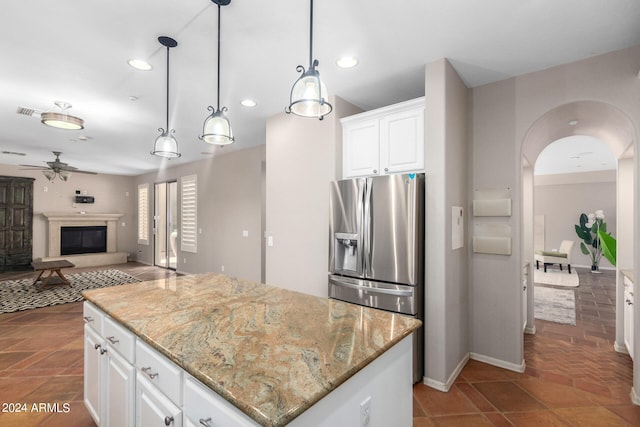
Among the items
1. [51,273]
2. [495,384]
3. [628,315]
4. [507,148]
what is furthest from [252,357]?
[51,273]

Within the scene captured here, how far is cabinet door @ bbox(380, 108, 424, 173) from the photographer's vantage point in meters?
2.72

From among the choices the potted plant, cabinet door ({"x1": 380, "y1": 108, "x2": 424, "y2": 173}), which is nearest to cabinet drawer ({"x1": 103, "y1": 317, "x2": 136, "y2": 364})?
cabinet door ({"x1": 380, "y1": 108, "x2": 424, "y2": 173})

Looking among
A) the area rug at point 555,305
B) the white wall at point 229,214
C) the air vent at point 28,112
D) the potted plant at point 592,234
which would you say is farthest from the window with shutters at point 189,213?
the potted plant at point 592,234

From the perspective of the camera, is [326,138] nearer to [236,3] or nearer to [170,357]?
[236,3]

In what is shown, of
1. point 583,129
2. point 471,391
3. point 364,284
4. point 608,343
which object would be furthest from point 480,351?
point 583,129

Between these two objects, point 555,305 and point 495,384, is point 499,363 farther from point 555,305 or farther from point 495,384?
point 555,305

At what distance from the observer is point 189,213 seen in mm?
7148

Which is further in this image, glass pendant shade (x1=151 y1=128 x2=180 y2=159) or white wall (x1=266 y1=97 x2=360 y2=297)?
white wall (x1=266 y1=97 x2=360 y2=297)

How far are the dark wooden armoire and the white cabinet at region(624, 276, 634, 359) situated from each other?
11386mm

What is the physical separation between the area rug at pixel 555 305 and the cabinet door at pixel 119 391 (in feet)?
15.8

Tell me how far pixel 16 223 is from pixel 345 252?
9094 millimetres

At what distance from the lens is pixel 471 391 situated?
2.49 metres

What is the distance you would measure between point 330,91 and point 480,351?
3008 mm

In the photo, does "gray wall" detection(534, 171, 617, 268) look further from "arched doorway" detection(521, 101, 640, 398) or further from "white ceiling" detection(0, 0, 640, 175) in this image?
"white ceiling" detection(0, 0, 640, 175)
